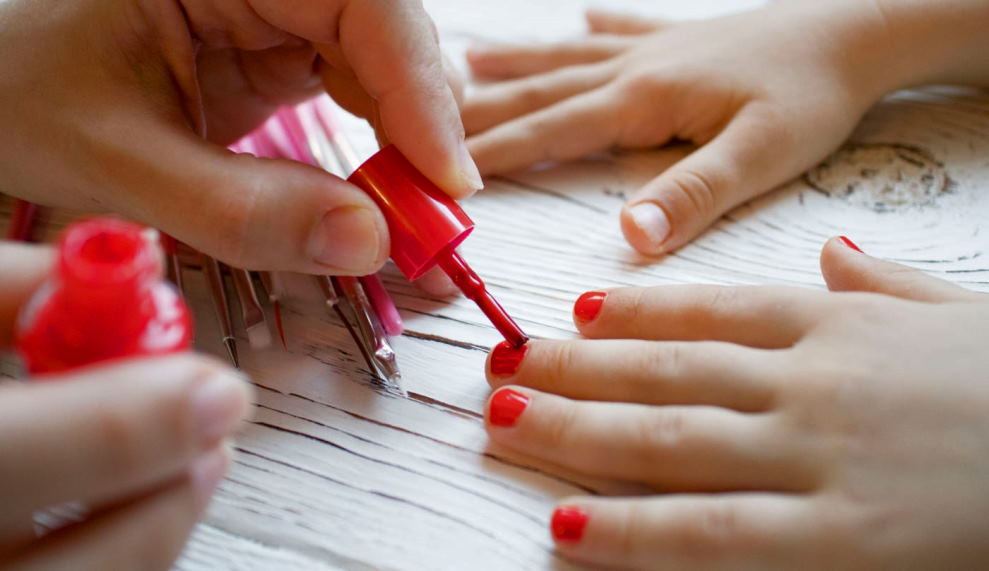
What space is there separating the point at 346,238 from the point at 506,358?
0.16m

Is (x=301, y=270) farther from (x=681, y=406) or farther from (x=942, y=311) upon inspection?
(x=942, y=311)

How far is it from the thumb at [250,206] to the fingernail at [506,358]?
5.0 inches

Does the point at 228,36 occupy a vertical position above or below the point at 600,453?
above

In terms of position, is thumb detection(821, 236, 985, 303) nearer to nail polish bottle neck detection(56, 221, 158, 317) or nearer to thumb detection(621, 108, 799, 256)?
thumb detection(621, 108, 799, 256)

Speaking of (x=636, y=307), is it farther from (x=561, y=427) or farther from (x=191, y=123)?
(x=191, y=123)

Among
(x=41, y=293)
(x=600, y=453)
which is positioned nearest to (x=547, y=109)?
(x=600, y=453)

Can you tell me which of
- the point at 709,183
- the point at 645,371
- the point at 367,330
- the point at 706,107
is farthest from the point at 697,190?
the point at 367,330

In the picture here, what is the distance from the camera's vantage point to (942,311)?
55 cm

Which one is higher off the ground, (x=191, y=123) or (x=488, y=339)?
(x=191, y=123)

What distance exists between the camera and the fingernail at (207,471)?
16.0 inches

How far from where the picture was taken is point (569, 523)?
488 millimetres

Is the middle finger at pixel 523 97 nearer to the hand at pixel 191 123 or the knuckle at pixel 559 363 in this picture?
the hand at pixel 191 123

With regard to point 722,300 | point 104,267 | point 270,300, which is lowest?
point 270,300

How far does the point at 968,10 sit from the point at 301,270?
0.83 m
